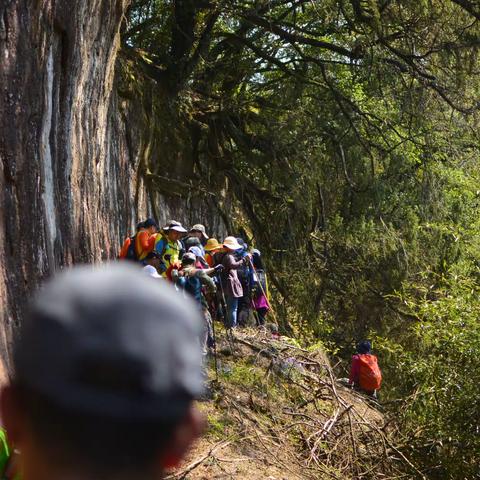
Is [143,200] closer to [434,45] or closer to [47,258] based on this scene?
[434,45]

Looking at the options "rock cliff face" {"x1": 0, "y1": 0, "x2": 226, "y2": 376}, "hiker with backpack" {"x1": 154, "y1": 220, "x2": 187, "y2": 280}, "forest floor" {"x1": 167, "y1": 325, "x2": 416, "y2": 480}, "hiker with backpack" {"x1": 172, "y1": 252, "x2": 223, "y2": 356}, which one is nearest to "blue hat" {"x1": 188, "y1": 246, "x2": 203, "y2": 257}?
"hiker with backpack" {"x1": 154, "y1": 220, "x2": 187, "y2": 280}

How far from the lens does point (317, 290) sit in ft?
61.9

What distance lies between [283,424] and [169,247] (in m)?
2.54

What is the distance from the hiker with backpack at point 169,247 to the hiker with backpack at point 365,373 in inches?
175

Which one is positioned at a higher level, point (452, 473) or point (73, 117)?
point (73, 117)

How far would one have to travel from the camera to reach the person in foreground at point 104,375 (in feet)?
4.51

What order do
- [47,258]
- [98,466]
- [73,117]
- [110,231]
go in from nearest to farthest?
[98,466], [47,258], [73,117], [110,231]

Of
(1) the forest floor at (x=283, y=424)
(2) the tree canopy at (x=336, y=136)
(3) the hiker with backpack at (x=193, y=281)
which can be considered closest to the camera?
(1) the forest floor at (x=283, y=424)

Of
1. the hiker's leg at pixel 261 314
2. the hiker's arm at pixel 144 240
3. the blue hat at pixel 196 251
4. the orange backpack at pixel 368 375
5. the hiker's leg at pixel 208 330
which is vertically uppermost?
the hiker's arm at pixel 144 240

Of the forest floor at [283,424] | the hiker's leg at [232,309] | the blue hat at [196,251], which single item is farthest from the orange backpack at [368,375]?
the blue hat at [196,251]

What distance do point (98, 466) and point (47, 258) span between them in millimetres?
6684

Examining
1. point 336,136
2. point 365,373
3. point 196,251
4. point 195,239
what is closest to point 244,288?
point 195,239

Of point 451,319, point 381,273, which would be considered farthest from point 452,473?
point 381,273

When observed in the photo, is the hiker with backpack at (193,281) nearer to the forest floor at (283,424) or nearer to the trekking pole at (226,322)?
the forest floor at (283,424)
